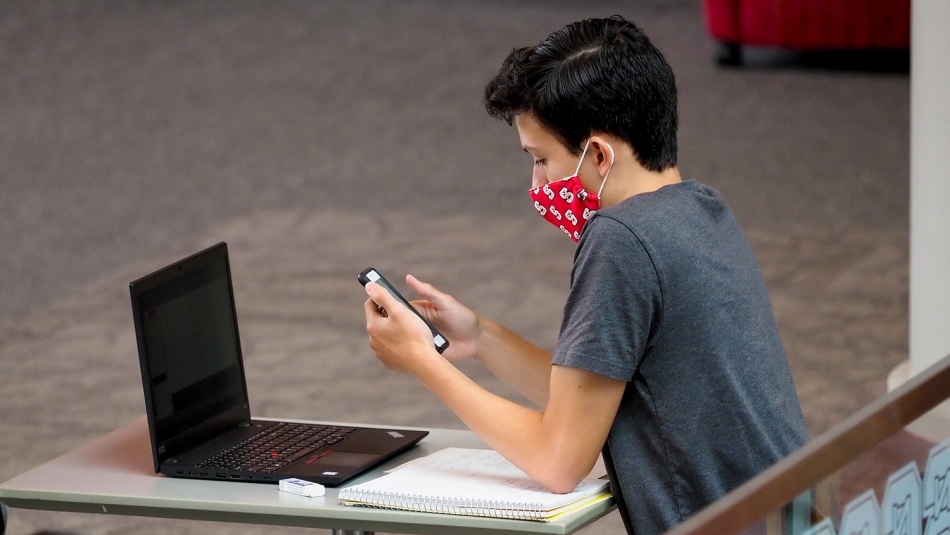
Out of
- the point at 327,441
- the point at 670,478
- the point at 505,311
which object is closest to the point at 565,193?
the point at 670,478

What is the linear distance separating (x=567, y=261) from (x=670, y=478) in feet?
10.7

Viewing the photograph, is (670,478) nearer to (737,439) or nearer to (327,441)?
(737,439)

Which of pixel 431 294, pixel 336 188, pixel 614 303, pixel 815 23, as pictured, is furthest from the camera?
pixel 815 23

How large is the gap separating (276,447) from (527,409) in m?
0.43

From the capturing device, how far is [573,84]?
5.31 feet

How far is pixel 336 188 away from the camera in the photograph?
5766mm

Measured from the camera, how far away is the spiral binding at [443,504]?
157cm

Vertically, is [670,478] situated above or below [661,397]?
below

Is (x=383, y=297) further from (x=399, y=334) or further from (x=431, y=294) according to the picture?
A: (x=431, y=294)

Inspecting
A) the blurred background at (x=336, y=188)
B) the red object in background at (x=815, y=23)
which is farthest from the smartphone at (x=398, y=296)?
the red object in background at (x=815, y=23)

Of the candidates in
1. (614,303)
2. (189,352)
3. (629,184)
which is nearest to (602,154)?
(629,184)

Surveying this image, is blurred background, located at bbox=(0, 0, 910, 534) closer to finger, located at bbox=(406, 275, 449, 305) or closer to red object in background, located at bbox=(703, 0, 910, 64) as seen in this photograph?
red object in background, located at bbox=(703, 0, 910, 64)

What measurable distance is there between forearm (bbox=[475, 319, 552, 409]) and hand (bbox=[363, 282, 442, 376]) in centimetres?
19

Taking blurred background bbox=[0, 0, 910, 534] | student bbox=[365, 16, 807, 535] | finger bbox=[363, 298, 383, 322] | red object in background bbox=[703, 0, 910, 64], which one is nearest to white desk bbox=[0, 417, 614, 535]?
student bbox=[365, 16, 807, 535]
